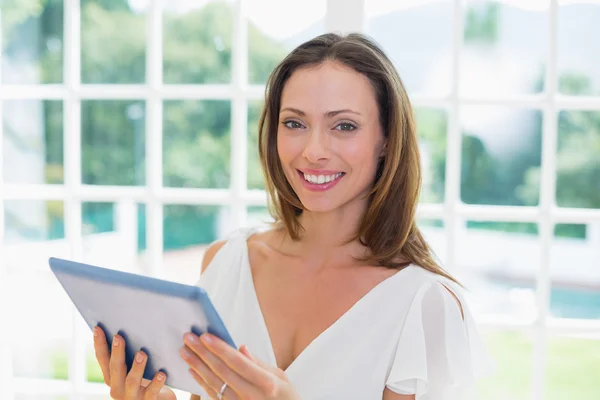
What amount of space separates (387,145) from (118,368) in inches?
30.5

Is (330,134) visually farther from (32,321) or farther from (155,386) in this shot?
(32,321)

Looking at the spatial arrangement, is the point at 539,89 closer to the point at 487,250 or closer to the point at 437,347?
the point at 487,250

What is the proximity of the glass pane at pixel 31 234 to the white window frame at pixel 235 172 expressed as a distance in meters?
0.18

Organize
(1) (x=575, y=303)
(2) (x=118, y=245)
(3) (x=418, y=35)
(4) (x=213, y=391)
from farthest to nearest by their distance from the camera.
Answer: (1) (x=575, y=303) < (3) (x=418, y=35) < (2) (x=118, y=245) < (4) (x=213, y=391)

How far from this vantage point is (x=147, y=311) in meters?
1.26

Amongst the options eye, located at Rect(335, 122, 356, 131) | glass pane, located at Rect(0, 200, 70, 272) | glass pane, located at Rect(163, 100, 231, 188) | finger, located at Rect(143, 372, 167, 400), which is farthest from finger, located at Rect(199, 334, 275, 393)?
glass pane, located at Rect(163, 100, 231, 188)

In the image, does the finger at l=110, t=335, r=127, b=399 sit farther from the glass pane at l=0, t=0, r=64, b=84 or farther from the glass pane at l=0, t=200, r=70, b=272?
the glass pane at l=0, t=0, r=64, b=84

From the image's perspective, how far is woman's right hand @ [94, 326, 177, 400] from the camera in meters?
1.40

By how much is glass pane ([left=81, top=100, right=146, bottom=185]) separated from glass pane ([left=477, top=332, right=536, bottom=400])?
4.73 m

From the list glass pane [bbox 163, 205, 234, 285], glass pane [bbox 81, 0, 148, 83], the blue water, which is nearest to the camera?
glass pane [bbox 81, 0, 148, 83]

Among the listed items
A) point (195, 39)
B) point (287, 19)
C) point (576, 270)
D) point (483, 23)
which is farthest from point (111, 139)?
Answer: point (576, 270)

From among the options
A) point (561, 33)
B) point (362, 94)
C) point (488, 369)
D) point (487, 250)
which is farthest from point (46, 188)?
point (487, 250)

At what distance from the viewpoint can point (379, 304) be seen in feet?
5.57

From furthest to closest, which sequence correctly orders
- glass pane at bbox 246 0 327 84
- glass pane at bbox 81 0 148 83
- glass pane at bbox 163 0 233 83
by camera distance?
1. glass pane at bbox 163 0 233 83
2. glass pane at bbox 81 0 148 83
3. glass pane at bbox 246 0 327 84
